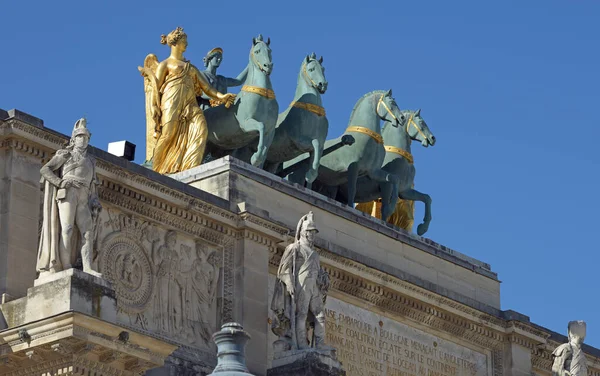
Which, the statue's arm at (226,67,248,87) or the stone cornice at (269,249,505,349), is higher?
the statue's arm at (226,67,248,87)

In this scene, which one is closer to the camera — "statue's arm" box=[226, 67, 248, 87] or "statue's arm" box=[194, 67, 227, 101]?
"statue's arm" box=[194, 67, 227, 101]

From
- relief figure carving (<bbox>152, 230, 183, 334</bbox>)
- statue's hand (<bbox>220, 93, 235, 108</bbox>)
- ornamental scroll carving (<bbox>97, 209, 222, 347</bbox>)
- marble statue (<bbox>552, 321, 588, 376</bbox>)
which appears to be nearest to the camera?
ornamental scroll carving (<bbox>97, 209, 222, 347</bbox>)

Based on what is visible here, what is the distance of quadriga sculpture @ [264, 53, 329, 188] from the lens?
41000mm

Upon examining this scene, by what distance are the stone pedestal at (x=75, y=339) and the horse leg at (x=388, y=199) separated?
13.3 m

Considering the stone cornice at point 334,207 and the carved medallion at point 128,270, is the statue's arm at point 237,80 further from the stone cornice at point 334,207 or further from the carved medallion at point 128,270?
the carved medallion at point 128,270

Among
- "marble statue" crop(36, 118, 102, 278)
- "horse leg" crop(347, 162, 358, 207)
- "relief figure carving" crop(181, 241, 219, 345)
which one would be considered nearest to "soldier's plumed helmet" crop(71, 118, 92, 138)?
"marble statue" crop(36, 118, 102, 278)

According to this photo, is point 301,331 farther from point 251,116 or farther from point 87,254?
point 87,254

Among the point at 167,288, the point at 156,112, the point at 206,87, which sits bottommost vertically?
the point at 167,288

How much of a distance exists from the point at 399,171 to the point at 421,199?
0.72 meters

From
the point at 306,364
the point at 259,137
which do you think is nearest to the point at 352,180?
the point at 259,137

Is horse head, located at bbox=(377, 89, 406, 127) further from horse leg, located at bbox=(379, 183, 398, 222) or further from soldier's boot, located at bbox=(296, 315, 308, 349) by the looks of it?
soldier's boot, located at bbox=(296, 315, 308, 349)

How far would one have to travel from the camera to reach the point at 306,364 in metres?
35.1

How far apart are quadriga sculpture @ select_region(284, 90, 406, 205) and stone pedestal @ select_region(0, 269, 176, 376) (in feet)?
41.8

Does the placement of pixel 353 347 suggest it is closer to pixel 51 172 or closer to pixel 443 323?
pixel 443 323
